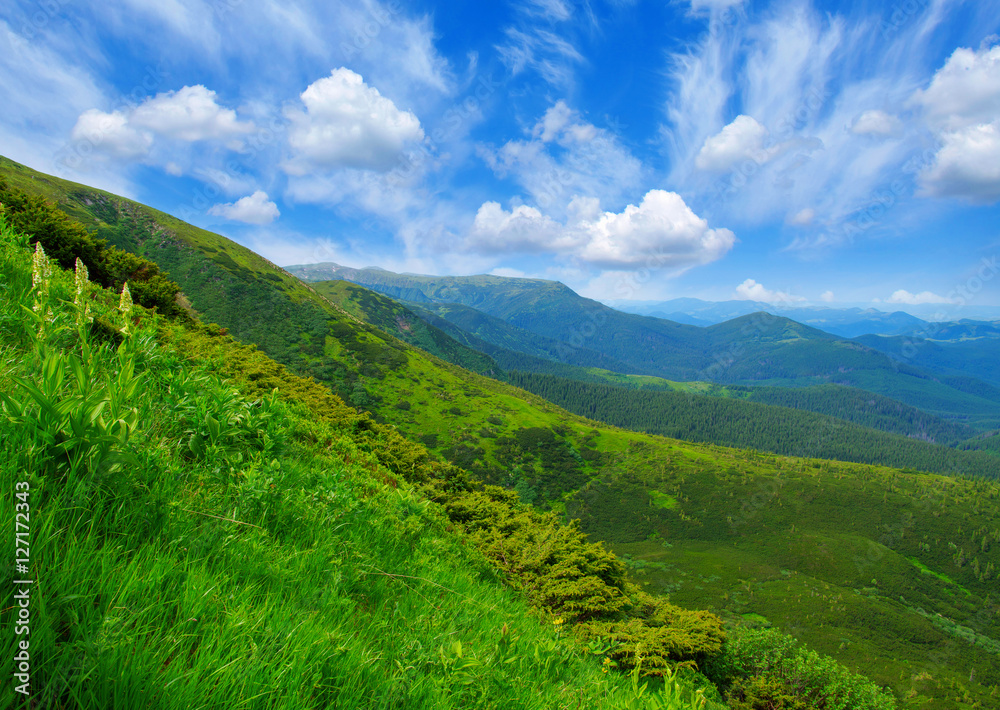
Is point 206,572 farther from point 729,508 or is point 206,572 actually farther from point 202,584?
point 729,508

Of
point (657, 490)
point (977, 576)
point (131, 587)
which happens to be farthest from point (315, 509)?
point (977, 576)

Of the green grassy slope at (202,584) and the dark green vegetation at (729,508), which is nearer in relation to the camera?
the green grassy slope at (202,584)

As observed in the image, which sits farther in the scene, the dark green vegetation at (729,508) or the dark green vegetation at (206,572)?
the dark green vegetation at (729,508)

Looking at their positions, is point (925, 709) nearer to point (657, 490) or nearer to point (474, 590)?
point (657, 490)

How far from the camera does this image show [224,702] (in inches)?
62.9

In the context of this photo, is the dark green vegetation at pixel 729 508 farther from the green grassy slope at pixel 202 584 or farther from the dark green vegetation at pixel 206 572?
the green grassy slope at pixel 202 584

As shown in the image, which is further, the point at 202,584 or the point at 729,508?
the point at 729,508

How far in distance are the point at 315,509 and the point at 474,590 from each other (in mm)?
2434

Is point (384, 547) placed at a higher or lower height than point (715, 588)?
higher

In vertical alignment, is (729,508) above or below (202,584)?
below

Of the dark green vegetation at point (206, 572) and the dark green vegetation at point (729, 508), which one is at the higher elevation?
the dark green vegetation at point (206, 572)

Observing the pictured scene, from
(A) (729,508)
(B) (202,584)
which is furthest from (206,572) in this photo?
(A) (729,508)

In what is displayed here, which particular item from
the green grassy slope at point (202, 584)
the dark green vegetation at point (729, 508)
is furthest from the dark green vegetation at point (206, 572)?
the dark green vegetation at point (729, 508)

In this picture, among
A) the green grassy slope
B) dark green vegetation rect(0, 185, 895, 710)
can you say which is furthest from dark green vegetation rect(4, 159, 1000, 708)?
the green grassy slope
